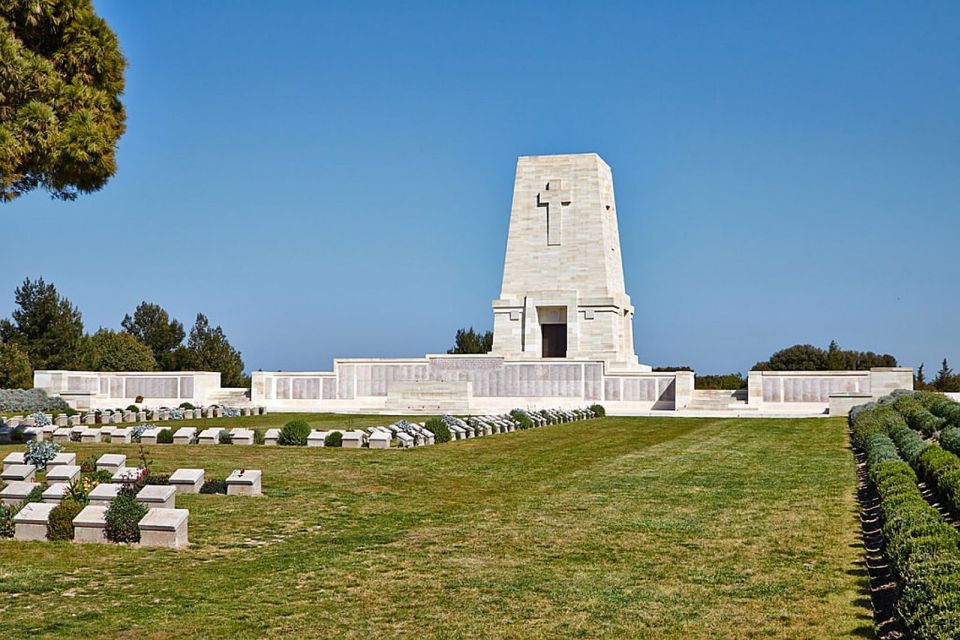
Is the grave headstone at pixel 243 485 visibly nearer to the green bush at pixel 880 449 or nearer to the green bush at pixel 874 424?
the green bush at pixel 880 449

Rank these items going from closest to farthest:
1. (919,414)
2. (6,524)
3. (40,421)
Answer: (6,524) → (919,414) → (40,421)

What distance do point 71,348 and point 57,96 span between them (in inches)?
1563

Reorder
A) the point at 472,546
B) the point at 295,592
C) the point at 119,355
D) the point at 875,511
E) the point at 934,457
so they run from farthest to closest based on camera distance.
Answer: the point at 119,355 → the point at 934,457 → the point at 875,511 → the point at 472,546 → the point at 295,592

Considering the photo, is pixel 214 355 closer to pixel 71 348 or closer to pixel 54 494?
pixel 71 348

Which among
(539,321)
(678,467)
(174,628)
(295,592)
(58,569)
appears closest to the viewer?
(174,628)

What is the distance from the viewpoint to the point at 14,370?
47156 mm

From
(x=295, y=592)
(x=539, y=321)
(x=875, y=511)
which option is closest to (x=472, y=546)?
(x=295, y=592)

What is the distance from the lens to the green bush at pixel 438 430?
85.8 feet

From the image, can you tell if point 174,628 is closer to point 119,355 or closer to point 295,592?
point 295,592

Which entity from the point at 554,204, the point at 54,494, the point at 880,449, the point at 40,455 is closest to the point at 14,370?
the point at 554,204

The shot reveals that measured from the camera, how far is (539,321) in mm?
50625

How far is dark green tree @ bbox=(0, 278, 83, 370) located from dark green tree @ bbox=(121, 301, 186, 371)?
7.94 metres

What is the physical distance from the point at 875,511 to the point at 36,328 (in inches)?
1853

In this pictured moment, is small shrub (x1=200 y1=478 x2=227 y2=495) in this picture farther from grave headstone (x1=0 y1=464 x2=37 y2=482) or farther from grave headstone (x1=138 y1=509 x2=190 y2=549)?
grave headstone (x1=138 y1=509 x2=190 y2=549)
